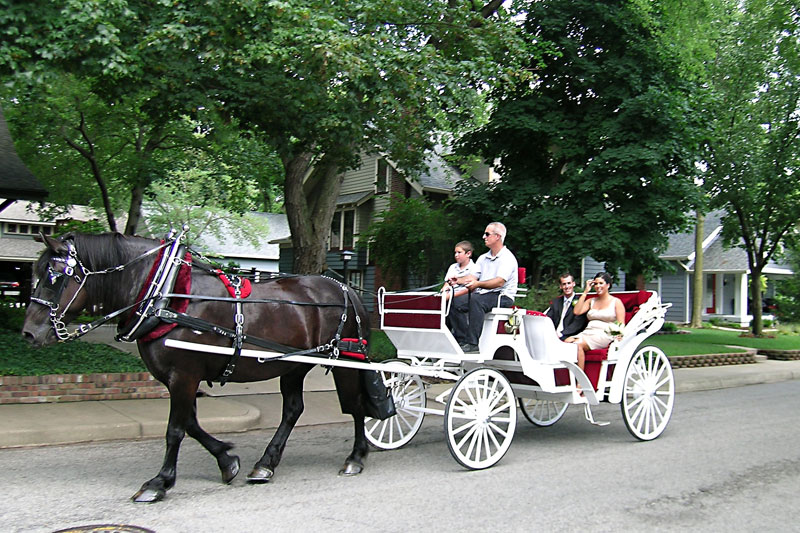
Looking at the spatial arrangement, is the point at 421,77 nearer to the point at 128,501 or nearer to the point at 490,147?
the point at 490,147

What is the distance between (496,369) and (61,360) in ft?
20.1

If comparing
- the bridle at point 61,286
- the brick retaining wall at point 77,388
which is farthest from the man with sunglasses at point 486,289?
the brick retaining wall at point 77,388

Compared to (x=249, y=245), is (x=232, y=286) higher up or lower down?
lower down

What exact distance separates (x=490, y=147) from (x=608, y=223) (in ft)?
12.3

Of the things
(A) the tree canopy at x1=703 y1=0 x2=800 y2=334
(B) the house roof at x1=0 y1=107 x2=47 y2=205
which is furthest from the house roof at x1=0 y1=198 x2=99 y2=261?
(A) the tree canopy at x1=703 y1=0 x2=800 y2=334

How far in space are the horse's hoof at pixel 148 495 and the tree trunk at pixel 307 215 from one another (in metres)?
9.54

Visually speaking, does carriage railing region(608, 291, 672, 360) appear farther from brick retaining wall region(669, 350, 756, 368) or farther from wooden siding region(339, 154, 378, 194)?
wooden siding region(339, 154, 378, 194)

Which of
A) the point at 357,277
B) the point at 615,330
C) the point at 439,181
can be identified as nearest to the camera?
the point at 615,330

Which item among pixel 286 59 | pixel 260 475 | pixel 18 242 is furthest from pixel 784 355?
pixel 18 242

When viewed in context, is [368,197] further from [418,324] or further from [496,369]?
[418,324]

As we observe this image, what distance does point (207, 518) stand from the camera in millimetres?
4914

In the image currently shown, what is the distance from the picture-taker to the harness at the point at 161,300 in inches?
208

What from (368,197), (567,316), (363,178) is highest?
(363,178)

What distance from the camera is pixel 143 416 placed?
820 centimetres
